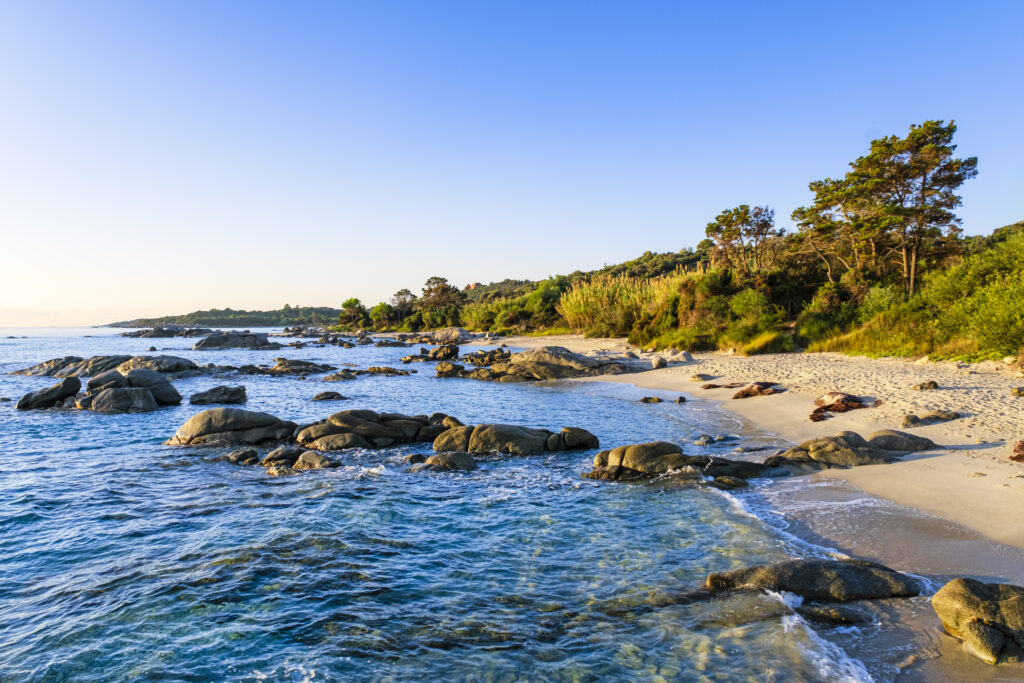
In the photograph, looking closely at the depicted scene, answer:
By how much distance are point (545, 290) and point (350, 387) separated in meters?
34.0

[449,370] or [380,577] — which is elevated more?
[449,370]

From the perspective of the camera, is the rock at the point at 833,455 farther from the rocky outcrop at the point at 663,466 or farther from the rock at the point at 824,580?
the rock at the point at 824,580

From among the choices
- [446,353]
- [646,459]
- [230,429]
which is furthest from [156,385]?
[646,459]

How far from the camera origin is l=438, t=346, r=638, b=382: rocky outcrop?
27.3m

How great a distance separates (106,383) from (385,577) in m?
21.9

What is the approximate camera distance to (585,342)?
38.6 metres

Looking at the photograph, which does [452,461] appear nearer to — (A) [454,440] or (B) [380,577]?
(A) [454,440]

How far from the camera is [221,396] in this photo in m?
21.2

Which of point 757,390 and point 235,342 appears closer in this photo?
point 757,390

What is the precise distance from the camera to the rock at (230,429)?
46.6 feet

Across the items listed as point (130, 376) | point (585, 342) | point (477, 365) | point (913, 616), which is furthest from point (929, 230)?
point (130, 376)

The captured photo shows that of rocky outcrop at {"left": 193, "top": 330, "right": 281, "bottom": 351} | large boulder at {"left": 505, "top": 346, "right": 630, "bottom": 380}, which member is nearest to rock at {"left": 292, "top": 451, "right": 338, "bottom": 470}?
large boulder at {"left": 505, "top": 346, "right": 630, "bottom": 380}

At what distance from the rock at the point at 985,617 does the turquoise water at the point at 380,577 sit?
3.43 feet

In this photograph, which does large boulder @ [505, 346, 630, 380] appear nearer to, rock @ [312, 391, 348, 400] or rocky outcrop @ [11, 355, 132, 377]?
rock @ [312, 391, 348, 400]
